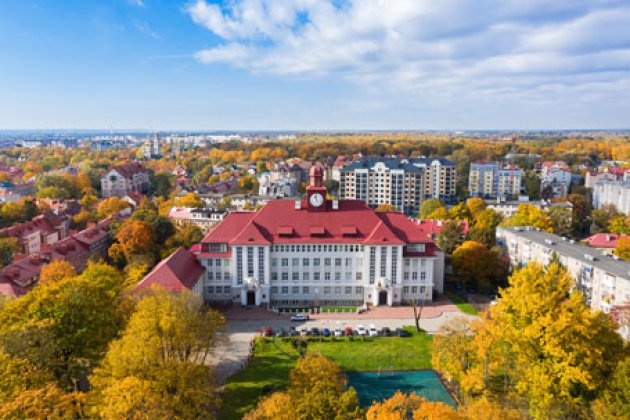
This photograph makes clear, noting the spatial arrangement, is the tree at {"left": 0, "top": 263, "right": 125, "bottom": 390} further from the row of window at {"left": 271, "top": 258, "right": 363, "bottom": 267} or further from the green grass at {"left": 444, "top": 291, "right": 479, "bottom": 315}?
the green grass at {"left": 444, "top": 291, "right": 479, "bottom": 315}

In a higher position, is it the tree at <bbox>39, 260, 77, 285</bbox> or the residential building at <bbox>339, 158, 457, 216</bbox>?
the residential building at <bbox>339, 158, 457, 216</bbox>

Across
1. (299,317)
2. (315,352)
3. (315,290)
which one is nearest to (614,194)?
(315,290)

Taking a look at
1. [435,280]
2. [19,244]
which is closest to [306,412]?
[435,280]

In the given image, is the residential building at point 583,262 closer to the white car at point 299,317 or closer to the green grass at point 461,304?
the green grass at point 461,304

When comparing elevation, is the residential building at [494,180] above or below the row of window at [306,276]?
above

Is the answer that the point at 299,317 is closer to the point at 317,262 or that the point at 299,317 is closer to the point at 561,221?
the point at 317,262

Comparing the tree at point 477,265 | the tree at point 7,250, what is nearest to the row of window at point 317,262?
the tree at point 477,265

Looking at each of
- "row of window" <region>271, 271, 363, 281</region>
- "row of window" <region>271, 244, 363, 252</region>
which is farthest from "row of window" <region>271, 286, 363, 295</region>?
"row of window" <region>271, 244, 363, 252</region>

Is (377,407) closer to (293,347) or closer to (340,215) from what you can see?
(293,347)

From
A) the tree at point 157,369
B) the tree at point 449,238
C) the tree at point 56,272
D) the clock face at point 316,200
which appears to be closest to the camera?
the tree at point 157,369
